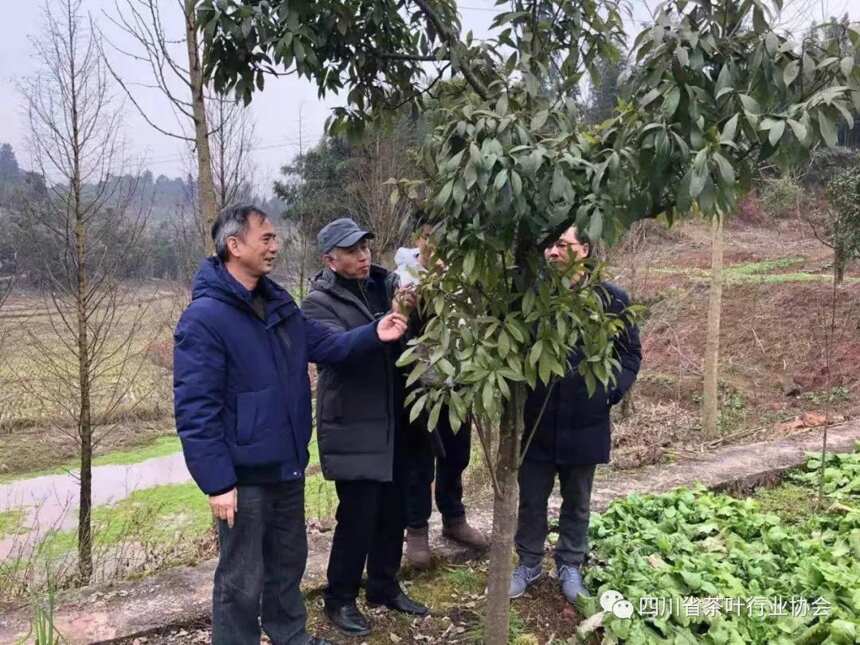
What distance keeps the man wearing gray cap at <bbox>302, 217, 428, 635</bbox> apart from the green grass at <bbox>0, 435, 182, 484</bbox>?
11381 mm

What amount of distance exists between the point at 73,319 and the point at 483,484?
3.98m

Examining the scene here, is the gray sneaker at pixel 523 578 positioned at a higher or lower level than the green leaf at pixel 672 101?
lower

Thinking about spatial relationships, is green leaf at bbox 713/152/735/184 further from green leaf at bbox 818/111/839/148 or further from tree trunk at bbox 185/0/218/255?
tree trunk at bbox 185/0/218/255

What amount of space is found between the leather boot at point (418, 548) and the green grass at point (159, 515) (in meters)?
4.50

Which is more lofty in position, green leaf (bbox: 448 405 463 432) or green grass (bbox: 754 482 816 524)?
green leaf (bbox: 448 405 463 432)

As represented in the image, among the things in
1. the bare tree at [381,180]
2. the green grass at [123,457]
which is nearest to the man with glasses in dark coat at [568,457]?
the bare tree at [381,180]

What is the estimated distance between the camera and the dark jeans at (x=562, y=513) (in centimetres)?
314

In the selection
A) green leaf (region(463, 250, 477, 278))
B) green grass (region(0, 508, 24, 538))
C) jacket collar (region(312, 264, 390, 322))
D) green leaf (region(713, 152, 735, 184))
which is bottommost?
green grass (region(0, 508, 24, 538))

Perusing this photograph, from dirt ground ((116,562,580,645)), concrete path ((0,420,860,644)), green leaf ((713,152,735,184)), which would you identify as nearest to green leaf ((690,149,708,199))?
green leaf ((713,152,735,184))

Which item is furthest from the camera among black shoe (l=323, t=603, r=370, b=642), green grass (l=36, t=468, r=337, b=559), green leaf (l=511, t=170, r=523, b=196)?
green grass (l=36, t=468, r=337, b=559)

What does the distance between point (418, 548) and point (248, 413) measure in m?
1.46

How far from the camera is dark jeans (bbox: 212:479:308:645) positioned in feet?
8.13

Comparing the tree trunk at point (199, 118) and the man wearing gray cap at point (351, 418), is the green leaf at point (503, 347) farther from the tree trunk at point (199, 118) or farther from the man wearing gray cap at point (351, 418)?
the tree trunk at point (199, 118)

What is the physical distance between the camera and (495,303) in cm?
226
